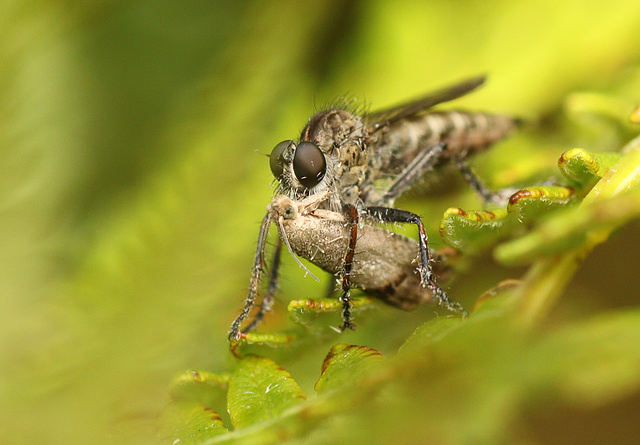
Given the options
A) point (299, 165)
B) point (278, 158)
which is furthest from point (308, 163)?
point (278, 158)

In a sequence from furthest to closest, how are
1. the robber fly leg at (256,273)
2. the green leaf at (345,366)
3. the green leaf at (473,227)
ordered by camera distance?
the robber fly leg at (256,273)
the green leaf at (473,227)
the green leaf at (345,366)

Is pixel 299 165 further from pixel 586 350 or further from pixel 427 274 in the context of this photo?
pixel 586 350

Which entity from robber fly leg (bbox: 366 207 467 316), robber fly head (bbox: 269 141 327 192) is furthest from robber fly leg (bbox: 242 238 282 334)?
robber fly leg (bbox: 366 207 467 316)

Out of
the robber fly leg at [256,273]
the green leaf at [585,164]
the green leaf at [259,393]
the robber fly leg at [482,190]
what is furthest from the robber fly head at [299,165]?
the green leaf at [585,164]

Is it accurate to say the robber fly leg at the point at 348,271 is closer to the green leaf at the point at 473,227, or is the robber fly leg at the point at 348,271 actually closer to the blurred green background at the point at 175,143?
the blurred green background at the point at 175,143

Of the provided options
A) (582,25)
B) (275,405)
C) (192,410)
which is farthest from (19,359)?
(582,25)
